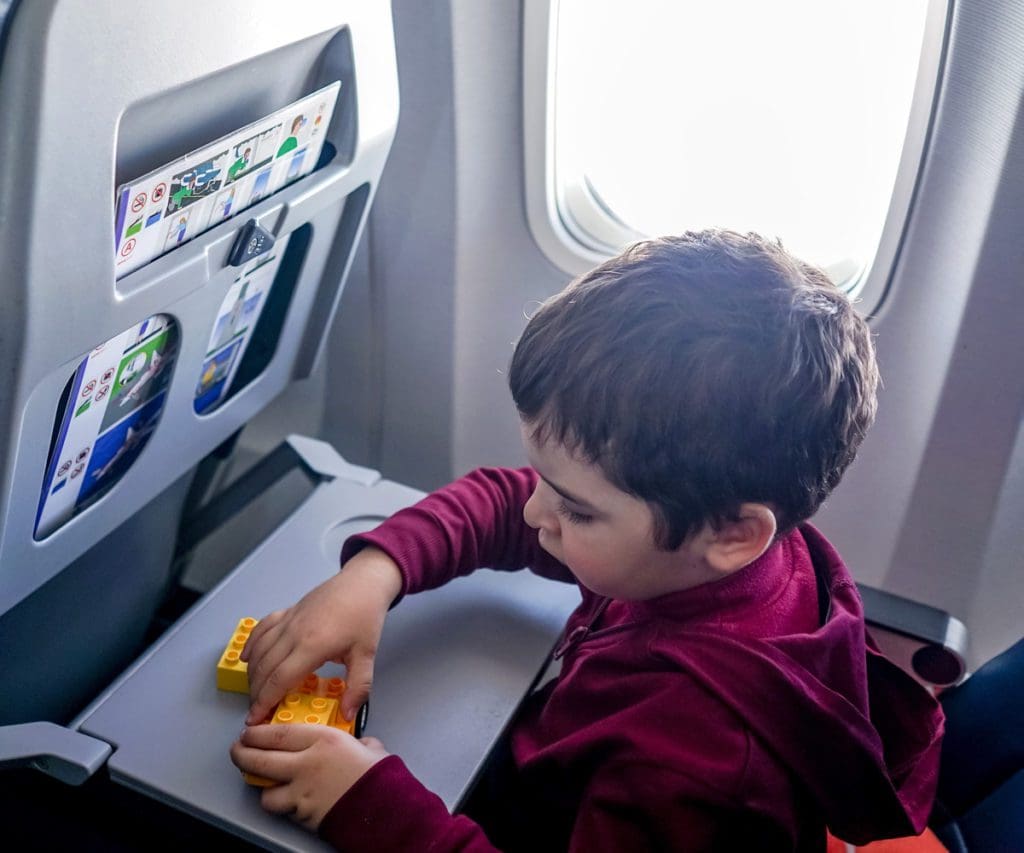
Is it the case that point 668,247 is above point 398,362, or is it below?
above

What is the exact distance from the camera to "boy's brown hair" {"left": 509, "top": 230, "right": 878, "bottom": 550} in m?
0.77

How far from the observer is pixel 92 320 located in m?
0.68

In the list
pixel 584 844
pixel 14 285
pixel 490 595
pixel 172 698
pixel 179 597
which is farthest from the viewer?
pixel 179 597

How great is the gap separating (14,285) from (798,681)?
23.6 inches

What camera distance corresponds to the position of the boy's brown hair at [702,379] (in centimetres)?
77

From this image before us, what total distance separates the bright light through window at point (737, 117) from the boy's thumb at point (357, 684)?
0.78 m

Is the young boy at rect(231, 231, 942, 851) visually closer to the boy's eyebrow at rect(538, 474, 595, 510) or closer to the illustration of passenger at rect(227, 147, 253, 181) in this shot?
the boy's eyebrow at rect(538, 474, 595, 510)

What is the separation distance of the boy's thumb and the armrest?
0.52 metres

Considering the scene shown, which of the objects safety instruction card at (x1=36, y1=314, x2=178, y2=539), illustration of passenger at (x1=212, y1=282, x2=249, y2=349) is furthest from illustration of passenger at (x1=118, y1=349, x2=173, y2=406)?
illustration of passenger at (x1=212, y1=282, x2=249, y2=349)

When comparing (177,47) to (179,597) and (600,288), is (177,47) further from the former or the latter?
(179,597)

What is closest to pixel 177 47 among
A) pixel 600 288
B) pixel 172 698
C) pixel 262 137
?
pixel 262 137

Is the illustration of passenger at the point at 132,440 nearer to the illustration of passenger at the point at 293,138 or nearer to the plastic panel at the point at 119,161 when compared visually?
the plastic panel at the point at 119,161

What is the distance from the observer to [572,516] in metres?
0.85

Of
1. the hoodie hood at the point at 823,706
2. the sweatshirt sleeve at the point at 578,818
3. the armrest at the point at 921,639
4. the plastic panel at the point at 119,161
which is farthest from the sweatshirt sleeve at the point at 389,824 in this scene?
the armrest at the point at 921,639
